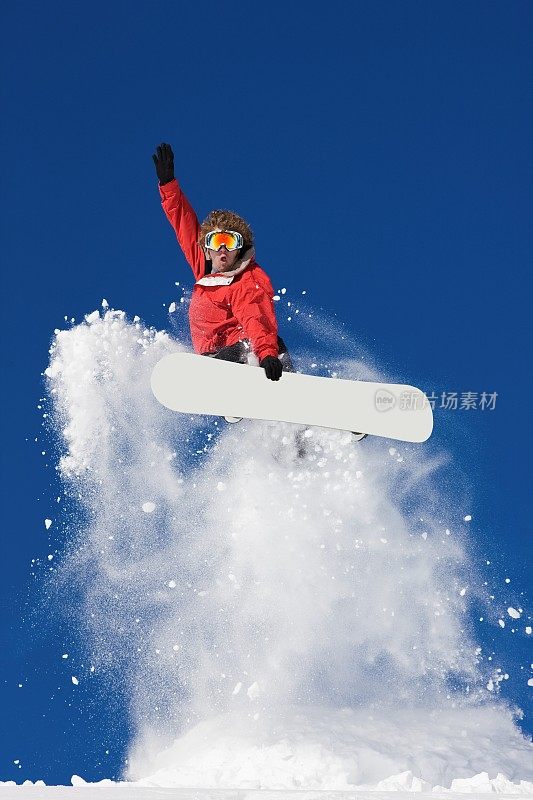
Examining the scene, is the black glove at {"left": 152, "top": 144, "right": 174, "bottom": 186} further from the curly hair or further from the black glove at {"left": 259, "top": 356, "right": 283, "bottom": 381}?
the black glove at {"left": 259, "top": 356, "right": 283, "bottom": 381}

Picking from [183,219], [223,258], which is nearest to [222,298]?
[223,258]

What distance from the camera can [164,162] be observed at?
661 cm

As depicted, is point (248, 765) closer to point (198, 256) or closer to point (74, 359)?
point (74, 359)

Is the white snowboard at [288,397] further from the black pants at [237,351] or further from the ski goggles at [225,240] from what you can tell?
the ski goggles at [225,240]

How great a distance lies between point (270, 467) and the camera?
28.2ft

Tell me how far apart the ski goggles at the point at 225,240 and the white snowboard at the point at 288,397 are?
0.84 metres

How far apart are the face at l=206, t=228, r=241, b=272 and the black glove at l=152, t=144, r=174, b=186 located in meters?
0.66

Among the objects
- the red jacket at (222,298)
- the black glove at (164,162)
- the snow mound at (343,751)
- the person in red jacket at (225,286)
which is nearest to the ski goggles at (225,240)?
the person in red jacket at (225,286)

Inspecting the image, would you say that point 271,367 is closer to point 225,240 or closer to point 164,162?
point 225,240

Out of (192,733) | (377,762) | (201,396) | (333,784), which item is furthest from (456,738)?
(201,396)

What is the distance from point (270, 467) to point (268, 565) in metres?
2.20

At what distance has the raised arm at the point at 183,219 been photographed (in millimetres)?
6688

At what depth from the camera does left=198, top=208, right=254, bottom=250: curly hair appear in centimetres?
662

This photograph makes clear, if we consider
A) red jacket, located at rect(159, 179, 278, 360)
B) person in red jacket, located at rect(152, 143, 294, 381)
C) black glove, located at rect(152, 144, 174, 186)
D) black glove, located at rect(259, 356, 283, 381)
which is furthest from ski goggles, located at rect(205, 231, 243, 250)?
black glove, located at rect(259, 356, 283, 381)
